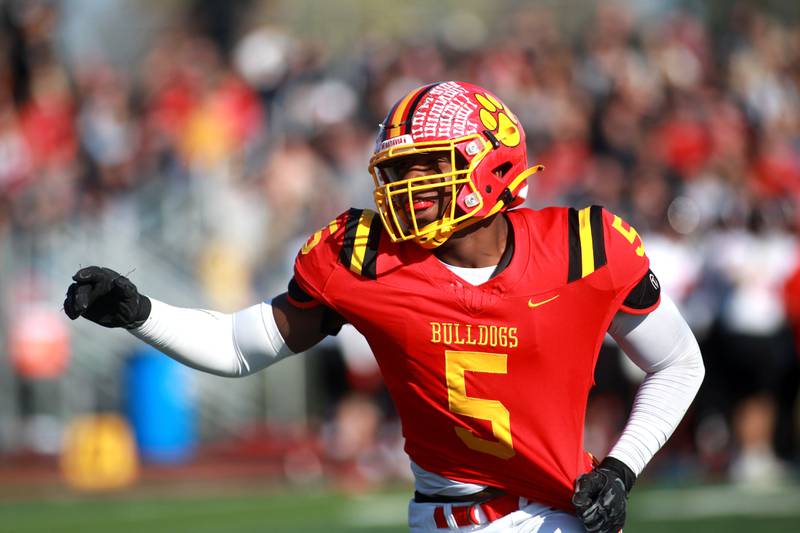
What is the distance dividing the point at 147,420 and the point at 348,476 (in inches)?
70.6

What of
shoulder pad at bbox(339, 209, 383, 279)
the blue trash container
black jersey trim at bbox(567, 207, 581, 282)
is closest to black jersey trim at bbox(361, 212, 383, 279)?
shoulder pad at bbox(339, 209, 383, 279)

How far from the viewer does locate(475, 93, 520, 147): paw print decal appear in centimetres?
374

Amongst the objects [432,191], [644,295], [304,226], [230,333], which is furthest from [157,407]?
[644,295]

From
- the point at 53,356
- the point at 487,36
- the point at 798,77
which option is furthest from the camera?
the point at 487,36

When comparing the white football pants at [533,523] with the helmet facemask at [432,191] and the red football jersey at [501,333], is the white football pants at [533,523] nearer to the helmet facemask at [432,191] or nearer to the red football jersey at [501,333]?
the red football jersey at [501,333]

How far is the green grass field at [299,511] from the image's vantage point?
799cm

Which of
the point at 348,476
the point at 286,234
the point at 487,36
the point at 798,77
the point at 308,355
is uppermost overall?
the point at 487,36

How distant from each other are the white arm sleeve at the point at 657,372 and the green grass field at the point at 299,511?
3971mm

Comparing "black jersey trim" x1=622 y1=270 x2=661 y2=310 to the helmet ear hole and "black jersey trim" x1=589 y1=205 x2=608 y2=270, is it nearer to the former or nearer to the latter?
"black jersey trim" x1=589 y1=205 x2=608 y2=270

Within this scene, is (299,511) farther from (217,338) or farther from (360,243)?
(360,243)

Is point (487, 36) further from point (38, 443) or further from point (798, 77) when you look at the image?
point (38, 443)

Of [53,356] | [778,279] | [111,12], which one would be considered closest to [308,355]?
[53,356]

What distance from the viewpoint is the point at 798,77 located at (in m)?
13.0

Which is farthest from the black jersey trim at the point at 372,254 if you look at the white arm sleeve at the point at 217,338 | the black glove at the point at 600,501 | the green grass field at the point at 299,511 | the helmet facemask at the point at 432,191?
the green grass field at the point at 299,511
